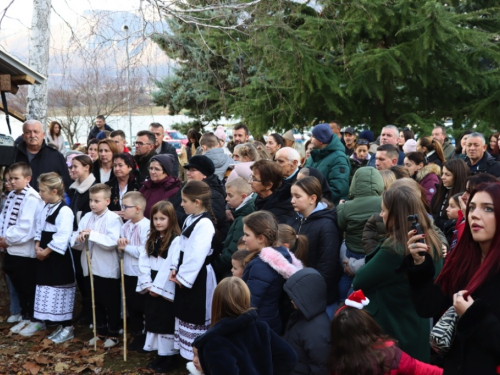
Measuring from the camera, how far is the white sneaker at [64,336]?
7.02m

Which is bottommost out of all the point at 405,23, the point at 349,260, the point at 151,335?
the point at 151,335

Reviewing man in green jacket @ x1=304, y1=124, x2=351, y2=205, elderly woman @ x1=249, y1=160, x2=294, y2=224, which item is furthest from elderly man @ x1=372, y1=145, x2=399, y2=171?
elderly woman @ x1=249, y1=160, x2=294, y2=224

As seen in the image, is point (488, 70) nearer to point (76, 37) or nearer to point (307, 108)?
point (307, 108)

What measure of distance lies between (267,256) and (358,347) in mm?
1274

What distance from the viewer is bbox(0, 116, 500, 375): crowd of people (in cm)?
321

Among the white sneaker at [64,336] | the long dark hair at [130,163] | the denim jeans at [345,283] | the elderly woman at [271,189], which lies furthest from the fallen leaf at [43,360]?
the denim jeans at [345,283]

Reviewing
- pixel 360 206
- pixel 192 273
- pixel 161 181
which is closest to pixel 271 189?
pixel 360 206

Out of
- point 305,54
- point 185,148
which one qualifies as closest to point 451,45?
point 305,54

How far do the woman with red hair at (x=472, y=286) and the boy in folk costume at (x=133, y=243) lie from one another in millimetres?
3960

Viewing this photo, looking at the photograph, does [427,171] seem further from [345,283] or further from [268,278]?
[268,278]

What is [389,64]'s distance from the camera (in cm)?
1220

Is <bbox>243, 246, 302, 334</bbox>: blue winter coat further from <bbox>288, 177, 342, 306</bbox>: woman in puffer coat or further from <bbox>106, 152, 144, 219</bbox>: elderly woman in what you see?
<bbox>106, 152, 144, 219</bbox>: elderly woman

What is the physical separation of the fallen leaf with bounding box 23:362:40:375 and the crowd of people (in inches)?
30.1

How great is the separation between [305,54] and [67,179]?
231 inches
